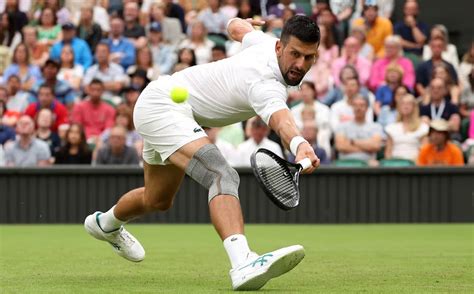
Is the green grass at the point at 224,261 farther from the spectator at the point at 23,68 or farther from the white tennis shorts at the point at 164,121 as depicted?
the spectator at the point at 23,68

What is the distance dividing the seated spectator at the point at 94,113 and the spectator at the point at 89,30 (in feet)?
7.16

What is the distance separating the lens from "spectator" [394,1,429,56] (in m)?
18.1

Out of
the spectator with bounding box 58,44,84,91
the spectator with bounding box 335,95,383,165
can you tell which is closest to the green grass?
the spectator with bounding box 335,95,383,165

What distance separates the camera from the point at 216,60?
1633 cm

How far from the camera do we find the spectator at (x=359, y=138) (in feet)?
51.2

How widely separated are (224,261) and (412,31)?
985 centimetres

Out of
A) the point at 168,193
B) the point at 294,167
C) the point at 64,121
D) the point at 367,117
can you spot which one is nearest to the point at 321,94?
the point at 367,117

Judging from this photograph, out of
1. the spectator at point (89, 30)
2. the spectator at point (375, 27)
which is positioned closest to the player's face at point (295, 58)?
the spectator at point (375, 27)

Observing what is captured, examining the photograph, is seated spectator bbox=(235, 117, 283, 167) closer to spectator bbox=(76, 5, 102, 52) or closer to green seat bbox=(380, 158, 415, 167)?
green seat bbox=(380, 158, 415, 167)

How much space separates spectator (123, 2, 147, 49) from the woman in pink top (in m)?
3.81

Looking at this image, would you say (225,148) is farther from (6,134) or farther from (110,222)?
(110,222)

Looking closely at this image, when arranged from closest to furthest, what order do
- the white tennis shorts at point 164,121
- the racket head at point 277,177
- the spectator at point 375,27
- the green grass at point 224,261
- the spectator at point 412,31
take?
1. the racket head at point 277,177
2. the green grass at point 224,261
3. the white tennis shorts at point 164,121
4. the spectator at point 375,27
5. the spectator at point 412,31

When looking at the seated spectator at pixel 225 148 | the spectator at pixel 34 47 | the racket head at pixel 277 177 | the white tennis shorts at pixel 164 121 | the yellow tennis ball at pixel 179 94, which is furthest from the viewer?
the spectator at pixel 34 47

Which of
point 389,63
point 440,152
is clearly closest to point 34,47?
point 389,63
